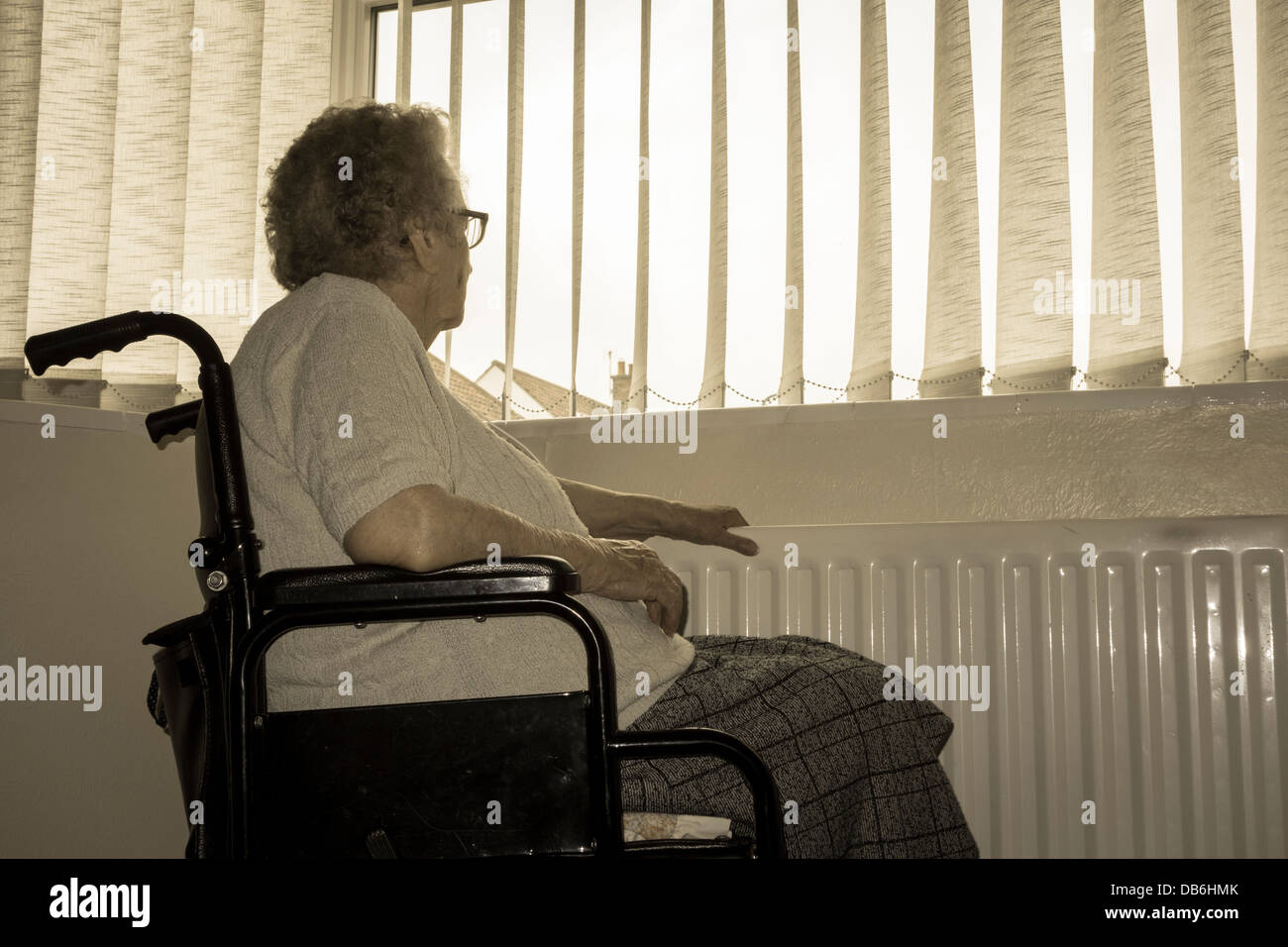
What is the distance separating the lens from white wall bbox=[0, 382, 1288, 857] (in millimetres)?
1575

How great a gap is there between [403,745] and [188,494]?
121cm

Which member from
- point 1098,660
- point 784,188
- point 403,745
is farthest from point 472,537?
point 784,188

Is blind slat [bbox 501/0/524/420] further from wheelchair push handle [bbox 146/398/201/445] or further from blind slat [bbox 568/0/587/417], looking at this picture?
wheelchair push handle [bbox 146/398/201/445]

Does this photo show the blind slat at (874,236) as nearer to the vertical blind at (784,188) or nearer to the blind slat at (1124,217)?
the vertical blind at (784,188)

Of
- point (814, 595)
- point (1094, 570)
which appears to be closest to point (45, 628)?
point (814, 595)

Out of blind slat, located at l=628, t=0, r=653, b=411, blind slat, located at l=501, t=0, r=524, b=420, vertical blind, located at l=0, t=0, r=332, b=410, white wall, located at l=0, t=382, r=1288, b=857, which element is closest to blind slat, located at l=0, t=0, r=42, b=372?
vertical blind, located at l=0, t=0, r=332, b=410

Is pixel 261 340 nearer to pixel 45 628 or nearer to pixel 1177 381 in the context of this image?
pixel 45 628

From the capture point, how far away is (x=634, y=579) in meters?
1.09

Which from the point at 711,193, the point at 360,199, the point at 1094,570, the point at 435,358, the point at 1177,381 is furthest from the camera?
the point at 435,358

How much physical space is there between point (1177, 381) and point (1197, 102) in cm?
46

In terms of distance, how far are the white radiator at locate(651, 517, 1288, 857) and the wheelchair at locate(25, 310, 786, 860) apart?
0.93m

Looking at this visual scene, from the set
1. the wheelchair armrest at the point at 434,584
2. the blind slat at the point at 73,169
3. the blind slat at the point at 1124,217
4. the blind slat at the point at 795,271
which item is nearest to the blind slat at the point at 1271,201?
the blind slat at the point at 1124,217

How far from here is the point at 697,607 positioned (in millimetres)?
1869

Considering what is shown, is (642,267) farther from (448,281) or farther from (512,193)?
(448,281)
